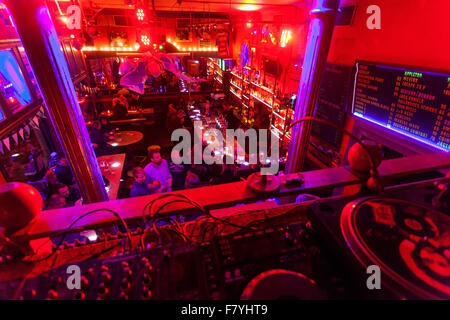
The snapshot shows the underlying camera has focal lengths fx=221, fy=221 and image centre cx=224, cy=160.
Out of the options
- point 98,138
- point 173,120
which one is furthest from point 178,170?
point 98,138

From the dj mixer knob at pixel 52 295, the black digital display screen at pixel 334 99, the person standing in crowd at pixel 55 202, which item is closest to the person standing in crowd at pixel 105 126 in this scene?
the person standing in crowd at pixel 55 202

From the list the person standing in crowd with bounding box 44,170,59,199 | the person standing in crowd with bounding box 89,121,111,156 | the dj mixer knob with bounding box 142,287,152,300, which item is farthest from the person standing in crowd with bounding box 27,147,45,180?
the dj mixer knob with bounding box 142,287,152,300

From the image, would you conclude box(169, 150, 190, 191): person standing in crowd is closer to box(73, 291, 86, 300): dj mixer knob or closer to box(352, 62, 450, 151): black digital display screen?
box(352, 62, 450, 151): black digital display screen

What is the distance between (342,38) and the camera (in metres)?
4.25

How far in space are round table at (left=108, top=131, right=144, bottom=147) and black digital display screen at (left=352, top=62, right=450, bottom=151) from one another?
6619 millimetres

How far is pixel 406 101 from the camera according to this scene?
3.17 metres

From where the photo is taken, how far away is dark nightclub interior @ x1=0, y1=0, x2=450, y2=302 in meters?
0.82

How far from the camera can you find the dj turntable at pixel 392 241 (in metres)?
0.75

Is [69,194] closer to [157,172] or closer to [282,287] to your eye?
[157,172]

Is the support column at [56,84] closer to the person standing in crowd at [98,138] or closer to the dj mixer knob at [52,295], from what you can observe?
the dj mixer knob at [52,295]

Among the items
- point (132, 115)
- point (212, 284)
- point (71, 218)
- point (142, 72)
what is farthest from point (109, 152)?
point (212, 284)

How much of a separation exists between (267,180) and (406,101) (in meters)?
3.11

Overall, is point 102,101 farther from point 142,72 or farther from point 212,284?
point 212,284
